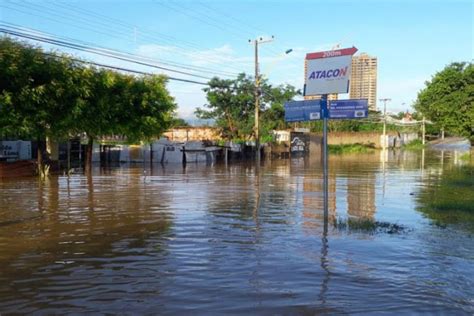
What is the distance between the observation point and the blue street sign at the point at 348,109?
989cm

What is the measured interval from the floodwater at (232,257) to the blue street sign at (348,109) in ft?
7.90

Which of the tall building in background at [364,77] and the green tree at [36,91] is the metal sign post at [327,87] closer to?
the green tree at [36,91]

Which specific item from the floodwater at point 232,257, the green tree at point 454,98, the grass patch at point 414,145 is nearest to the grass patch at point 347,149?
the grass patch at point 414,145

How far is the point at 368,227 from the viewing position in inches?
421

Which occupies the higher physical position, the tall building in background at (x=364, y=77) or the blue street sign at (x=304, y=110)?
the tall building in background at (x=364, y=77)

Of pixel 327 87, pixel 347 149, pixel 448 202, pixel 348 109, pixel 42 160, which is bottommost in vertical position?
pixel 448 202

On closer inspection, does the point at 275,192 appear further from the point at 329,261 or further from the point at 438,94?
the point at 438,94

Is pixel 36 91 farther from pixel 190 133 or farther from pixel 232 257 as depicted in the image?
pixel 190 133

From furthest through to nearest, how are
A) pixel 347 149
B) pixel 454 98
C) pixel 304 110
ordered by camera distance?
pixel 347 149, pixel 454 98, pixel 304 110

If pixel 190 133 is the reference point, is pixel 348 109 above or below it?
below

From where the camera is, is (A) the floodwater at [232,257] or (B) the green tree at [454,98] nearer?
(A) the floodwater at [232,257]

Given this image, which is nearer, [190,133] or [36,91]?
[36,91]

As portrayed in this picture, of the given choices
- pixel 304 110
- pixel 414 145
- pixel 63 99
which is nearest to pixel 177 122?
pixel 63 99

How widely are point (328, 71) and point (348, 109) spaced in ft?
2.85
